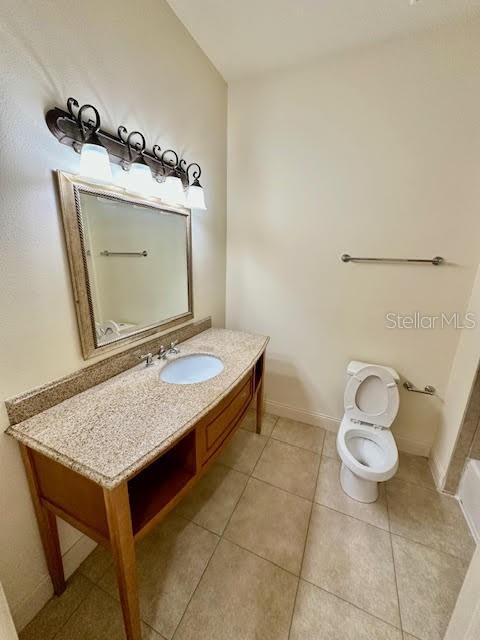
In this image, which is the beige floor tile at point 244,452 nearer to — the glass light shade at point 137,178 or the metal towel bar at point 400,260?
the metal towel bar at point 400,260

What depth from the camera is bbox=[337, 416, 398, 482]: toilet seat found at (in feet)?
4.92

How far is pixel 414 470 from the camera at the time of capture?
179 cm

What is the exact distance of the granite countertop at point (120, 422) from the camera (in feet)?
2.51

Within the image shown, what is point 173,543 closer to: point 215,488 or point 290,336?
point 215,488

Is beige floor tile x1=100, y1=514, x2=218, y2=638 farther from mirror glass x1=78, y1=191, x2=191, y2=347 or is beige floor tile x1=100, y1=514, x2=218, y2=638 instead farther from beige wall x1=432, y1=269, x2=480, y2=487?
beige wall x1=432, y1=269, x2=480, y2=487

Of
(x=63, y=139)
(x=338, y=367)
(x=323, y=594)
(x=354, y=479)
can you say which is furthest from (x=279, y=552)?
(x=63, y=139)

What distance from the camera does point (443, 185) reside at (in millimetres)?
1509

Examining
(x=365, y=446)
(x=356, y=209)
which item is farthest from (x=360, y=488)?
(x=356, y=209)

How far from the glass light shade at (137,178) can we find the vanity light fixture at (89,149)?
0.69 ft

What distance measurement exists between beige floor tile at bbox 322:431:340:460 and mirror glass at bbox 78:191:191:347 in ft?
4.78

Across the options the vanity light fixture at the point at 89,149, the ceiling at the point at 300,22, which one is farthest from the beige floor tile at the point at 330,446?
the ceiling at the point at 300,22

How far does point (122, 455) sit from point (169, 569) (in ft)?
2.80

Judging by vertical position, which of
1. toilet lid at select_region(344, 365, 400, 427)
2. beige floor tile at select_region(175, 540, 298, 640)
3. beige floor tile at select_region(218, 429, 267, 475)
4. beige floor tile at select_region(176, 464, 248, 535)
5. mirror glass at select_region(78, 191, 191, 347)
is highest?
mirror glass at select_region(78, 191, 191, 347)

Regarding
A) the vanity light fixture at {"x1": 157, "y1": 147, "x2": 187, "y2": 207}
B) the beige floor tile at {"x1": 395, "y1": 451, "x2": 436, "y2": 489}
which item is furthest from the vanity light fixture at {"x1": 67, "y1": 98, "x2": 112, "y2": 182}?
the beige floor tile at {"x1": 395, "y1": 451, "x2": 436, "y2": 489}
